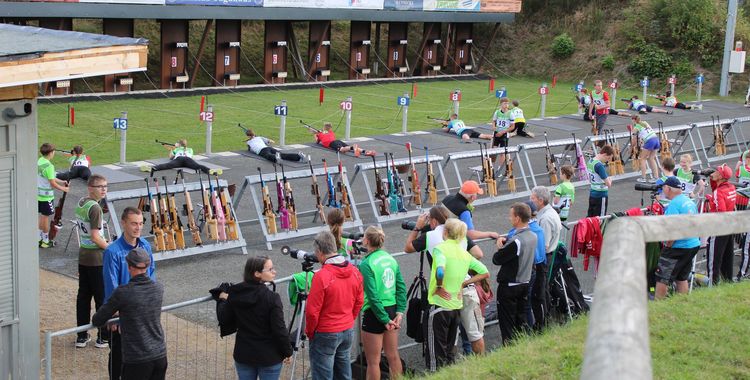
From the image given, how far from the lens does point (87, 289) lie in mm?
10148

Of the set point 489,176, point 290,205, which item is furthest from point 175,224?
point 489,176

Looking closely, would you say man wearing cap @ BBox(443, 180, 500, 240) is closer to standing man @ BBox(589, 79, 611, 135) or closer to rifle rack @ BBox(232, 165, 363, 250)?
rifle rack @ BBox(232, 165, 363, 250)

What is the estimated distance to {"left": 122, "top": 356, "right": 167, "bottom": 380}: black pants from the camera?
758cm

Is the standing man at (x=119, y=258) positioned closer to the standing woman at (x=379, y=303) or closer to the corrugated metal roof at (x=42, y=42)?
the corrugated metal roof at (x=42, y=42)

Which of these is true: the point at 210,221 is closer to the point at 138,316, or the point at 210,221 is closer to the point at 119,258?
the point at 119,258

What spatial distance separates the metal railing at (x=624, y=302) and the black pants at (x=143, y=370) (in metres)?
4.60

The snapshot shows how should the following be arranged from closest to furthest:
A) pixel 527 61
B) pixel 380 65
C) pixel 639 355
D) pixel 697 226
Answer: pixel 639 355 < pixel 697 226 < pixel 380 65 < pixel 527 61

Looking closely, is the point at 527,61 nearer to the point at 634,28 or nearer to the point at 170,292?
the point at 634,28

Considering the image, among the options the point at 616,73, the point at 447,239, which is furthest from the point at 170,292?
the point at 616,73

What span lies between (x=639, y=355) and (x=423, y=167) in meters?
18.4

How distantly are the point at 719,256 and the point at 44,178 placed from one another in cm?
876

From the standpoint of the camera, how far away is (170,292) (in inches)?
489

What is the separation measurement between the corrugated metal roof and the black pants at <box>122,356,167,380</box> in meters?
2.48

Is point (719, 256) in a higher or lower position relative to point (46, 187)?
lower
